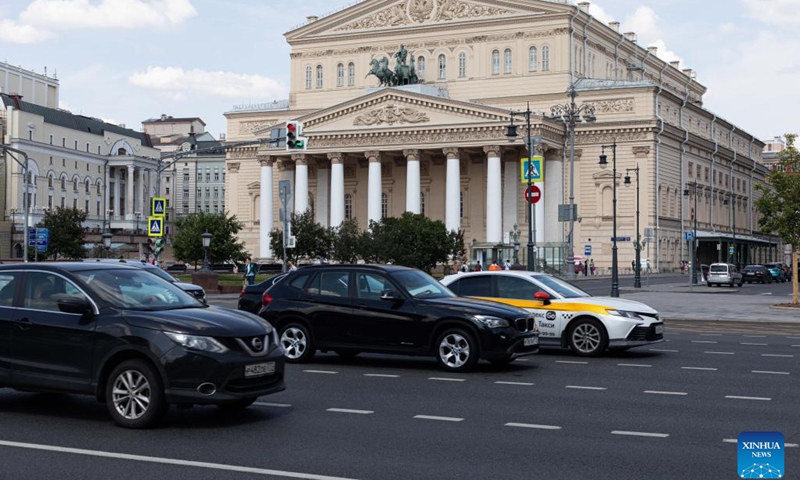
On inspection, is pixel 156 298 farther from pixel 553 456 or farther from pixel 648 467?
pixel 648 467

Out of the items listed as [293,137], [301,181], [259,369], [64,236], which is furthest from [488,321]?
[301,181]

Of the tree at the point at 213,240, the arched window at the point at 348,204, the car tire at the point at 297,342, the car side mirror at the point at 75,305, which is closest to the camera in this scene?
the car side mirror at the point at 75,305

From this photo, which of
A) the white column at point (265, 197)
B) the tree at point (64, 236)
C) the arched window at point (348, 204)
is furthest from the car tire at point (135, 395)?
the arched window at point (348, 204)

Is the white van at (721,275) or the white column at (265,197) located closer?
the white van at (721,275)

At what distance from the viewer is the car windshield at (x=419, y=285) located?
16797 mm

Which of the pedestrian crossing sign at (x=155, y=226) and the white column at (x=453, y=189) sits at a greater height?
the white column at (x=453, y=189)

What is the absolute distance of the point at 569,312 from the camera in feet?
62.8

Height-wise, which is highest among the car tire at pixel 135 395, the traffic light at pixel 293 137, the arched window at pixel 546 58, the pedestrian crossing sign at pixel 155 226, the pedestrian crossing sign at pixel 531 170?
the arched window at pixel 546 58

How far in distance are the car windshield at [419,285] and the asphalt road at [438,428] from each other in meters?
1.26

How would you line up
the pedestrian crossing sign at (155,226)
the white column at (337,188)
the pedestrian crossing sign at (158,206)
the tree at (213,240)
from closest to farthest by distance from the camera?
the pedestrian crossing sign at (155,226)
the pedestrian crossing sign at (158,206)
the tree at (213,240)
the white column at (337,188)

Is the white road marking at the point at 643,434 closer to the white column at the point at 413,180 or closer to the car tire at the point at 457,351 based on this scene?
the car tire at the point at 457,351

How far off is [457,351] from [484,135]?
6800cm

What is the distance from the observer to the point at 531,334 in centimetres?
1664

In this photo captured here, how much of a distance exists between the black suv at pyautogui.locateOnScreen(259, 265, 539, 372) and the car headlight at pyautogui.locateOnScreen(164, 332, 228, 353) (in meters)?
5.85
